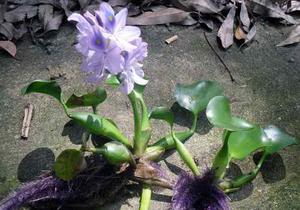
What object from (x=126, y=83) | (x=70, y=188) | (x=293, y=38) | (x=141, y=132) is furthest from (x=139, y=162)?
(x=293, y=38)

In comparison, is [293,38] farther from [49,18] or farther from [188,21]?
[49,18]

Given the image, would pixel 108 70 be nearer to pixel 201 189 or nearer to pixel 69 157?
pixel 69 157

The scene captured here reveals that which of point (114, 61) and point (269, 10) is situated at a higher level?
point (114, 61)

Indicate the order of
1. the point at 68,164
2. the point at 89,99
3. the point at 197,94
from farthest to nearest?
1. the point at 197,94
2. the point at 89,99
3. the point at 68,164

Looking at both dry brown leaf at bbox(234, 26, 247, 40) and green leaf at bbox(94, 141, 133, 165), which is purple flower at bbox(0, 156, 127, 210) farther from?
dry brown leaf at bbox(234, 26, 247, 40)

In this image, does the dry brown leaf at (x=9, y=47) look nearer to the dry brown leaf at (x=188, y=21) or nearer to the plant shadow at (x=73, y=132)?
the plant shadow at (x=73, y=132)
